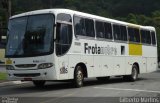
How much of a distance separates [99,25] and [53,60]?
4998mm

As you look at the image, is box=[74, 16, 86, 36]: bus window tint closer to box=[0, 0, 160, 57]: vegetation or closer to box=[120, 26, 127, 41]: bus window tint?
box=[120, 26, 127, 41]: bus window tint

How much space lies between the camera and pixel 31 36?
17.6 metres

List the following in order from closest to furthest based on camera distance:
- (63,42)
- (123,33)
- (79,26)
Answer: (63,42) → (79,26) → (123,33)

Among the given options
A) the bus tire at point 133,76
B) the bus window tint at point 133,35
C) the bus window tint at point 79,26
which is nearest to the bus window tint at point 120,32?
the bus window tint at point 133,35

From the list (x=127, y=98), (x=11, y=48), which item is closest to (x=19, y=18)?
(x=11, y=48)

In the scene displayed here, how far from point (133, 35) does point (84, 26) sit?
21.2ft

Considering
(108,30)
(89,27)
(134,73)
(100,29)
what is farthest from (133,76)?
(89,27)

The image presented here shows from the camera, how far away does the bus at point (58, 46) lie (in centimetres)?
1719

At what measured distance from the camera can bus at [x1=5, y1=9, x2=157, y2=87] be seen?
677 inches

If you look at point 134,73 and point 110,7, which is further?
point 110,7

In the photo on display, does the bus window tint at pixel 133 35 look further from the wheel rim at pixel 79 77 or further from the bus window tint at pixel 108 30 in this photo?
the wheel rim at pixel 79 77

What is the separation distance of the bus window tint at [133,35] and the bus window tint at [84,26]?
4.99m

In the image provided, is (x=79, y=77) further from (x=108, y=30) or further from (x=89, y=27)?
(x=108, y=30)

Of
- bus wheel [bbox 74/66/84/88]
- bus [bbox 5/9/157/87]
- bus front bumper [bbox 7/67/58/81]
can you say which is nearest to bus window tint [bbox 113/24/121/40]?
bus [bbox 5/9/157/87]
